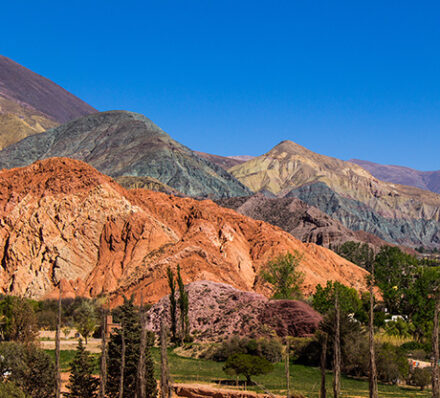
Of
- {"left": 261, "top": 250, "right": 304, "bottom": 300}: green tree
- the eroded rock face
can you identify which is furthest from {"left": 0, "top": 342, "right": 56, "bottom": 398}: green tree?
{"left": 261, "top": 250, "right": 304, "bottom": 300}: green tree

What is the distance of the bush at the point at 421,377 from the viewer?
A: 1427 inches

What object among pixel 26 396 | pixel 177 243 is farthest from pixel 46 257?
pixel 26 396

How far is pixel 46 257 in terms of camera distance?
77250mm

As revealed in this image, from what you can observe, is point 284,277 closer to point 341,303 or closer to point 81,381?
point 341,303

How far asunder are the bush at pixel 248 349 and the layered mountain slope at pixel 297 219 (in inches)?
3505

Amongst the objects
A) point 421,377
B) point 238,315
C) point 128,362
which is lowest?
point 421,377

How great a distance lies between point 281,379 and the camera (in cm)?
3597

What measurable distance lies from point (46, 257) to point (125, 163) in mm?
123637

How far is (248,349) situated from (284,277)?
31.0 metres

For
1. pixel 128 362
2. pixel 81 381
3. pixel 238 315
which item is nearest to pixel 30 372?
pixel 81 381

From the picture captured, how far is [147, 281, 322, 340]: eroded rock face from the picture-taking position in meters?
51.2

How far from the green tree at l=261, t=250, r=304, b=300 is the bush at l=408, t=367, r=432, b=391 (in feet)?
110

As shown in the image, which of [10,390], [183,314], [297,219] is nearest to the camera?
[10,390]

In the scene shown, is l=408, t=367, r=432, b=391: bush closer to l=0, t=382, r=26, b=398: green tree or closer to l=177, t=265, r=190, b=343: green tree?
l=177, t=265, r=190, b=343: green tree
